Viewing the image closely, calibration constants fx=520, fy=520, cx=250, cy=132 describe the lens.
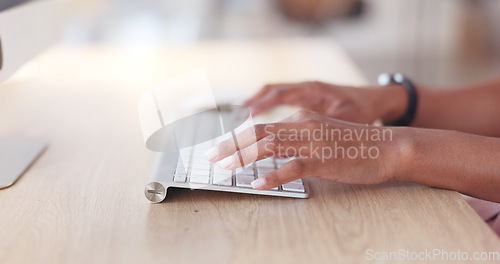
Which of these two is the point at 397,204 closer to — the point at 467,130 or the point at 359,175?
the point at 359,175

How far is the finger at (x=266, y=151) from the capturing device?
2.09 feet

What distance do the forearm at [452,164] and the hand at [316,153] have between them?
0.7 inches

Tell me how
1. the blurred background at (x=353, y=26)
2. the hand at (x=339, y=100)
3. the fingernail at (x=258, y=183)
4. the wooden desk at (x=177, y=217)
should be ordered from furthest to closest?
1. the blurred background at (x=353, y=26)
2. the hand at (x=339, y=100)
3. the fingernail at (x=258, y=183)
4. the wooden desk at (x=177, y=217)

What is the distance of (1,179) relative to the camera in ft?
2.29

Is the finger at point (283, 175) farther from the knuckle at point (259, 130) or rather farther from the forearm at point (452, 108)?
the forearm at point (452, 108)

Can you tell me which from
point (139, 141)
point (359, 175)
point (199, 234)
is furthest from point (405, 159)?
point (139, 141)

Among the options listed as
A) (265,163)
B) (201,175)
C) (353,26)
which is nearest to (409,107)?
(265,163)

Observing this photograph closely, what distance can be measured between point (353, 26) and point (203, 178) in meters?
3.61

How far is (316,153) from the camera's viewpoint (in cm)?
64

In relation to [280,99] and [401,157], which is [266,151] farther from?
[280,99]

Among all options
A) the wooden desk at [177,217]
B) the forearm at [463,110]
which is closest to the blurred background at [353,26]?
the forearm at [463,110]

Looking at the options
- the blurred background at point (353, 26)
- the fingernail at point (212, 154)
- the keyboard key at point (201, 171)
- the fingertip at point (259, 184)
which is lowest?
the fingertip at point (259, 184)

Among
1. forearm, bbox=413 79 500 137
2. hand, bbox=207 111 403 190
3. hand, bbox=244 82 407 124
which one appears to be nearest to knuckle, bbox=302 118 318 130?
hand, bbox=207 111 403 190

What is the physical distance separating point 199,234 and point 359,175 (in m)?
0.22
